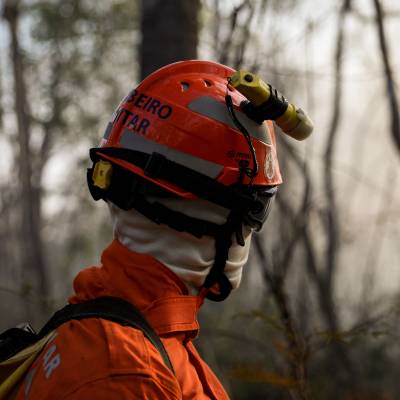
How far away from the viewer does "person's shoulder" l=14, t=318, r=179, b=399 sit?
141cm

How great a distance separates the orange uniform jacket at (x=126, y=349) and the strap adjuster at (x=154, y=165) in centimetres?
24

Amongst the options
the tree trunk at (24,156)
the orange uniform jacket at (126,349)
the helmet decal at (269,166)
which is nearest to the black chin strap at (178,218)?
the orange uniform jacket at (126,349)

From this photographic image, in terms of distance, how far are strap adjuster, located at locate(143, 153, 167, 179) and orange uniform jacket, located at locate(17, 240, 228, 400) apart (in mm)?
238

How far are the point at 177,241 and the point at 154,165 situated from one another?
233mm

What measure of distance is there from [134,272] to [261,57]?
2.91 m

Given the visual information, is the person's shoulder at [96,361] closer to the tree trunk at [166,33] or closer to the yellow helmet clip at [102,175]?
the yellow helmet clip at [102,175]

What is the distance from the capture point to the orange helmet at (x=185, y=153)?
179 centimetres

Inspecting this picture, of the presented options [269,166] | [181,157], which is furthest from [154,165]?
[269,166]

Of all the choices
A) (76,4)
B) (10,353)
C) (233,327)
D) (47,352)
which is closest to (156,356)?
(47,352)

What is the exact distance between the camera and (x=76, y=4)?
1614 cm

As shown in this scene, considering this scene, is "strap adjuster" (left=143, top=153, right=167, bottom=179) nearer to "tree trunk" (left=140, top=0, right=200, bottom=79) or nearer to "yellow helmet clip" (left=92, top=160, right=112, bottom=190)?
"yellow helmet clip" (left=92, top=160, right=112, bottom=190)

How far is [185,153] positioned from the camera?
1837 millimetres

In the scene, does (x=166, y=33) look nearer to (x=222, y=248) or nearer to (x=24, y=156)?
(x=222, y=248)

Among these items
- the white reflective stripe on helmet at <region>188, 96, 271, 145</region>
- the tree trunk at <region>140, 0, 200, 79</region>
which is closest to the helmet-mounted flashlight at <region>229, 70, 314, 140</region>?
the white reflective stripe on helmet at <region>188, 96, 271, 145</region>
